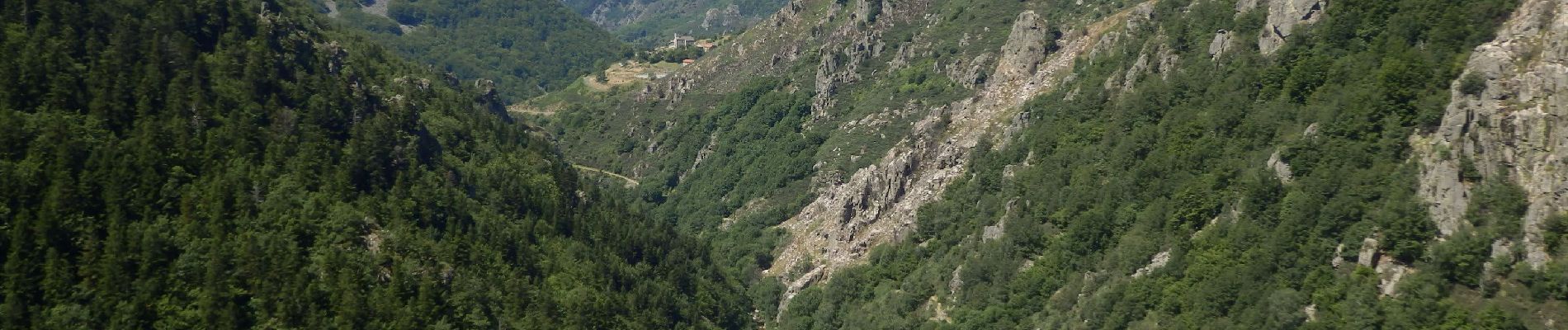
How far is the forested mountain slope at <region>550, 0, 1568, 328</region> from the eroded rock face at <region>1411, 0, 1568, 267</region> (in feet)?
0.53

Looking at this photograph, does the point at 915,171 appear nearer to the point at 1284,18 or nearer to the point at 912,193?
the point at 912,193

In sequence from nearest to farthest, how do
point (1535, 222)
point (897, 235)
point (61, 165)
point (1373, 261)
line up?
point (1535, 222) < point (1373, 261) < point (61, 165) < point (897, 235)

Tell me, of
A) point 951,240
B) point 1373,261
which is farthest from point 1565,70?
point 951,240

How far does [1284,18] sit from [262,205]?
9062 centimetres

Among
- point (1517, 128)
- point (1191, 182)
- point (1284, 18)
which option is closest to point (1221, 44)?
point (1284, 18)

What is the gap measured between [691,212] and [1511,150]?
119 metres

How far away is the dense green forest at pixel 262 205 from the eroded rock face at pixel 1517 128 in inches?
2759

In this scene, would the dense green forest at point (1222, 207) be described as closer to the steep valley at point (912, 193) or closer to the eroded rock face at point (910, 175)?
the steep valley at point (912, 193)

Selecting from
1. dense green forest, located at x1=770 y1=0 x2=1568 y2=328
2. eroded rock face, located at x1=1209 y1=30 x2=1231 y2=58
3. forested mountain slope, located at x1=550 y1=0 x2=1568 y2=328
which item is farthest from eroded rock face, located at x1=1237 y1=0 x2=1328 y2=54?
eroded rock face, located at x1=1209 y1=30 x2=1231 y2=58

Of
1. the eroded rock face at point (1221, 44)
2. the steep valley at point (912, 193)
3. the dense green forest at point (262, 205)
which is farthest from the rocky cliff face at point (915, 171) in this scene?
the eroded rock face at point (1221, 44)

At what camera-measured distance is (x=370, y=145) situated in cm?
13000

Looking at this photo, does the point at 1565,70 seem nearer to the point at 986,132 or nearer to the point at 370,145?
the point at 986,132

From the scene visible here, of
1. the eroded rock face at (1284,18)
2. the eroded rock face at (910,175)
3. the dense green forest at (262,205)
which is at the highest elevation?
the eroded rock face at (1284,18)

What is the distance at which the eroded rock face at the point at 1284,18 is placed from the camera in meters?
116
